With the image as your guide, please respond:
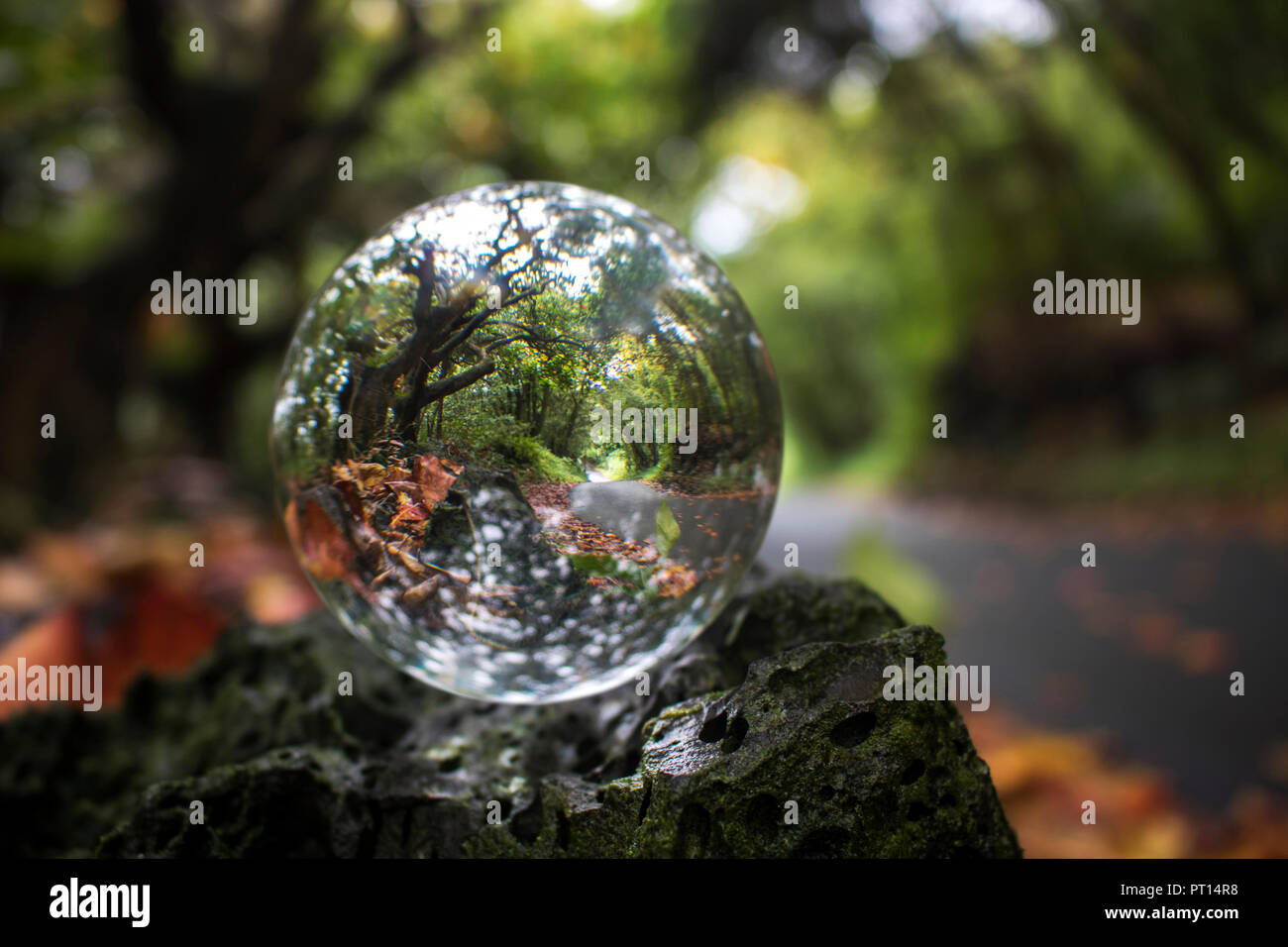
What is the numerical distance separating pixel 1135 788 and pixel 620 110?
309 inches

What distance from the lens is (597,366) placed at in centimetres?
153

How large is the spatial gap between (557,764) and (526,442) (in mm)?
718

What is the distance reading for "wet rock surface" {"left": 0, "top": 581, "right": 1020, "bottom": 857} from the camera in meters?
1.45

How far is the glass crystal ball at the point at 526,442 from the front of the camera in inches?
60.0

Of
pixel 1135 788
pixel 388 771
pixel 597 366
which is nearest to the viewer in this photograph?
pixel 597 366

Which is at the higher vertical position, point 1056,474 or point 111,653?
point 1056,474

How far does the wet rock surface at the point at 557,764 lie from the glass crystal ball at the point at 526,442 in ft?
0.58

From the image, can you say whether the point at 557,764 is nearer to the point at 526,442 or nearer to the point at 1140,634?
the point at 526,442

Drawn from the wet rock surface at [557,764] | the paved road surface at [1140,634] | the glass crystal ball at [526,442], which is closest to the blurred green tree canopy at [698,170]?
the paved road surface at [1140,634]

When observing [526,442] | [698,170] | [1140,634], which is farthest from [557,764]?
[698,170]

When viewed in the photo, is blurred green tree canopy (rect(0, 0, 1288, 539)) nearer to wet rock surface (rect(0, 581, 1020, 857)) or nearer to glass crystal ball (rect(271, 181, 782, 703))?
wet rock surface (rect(0, 581, 1020, 857))
